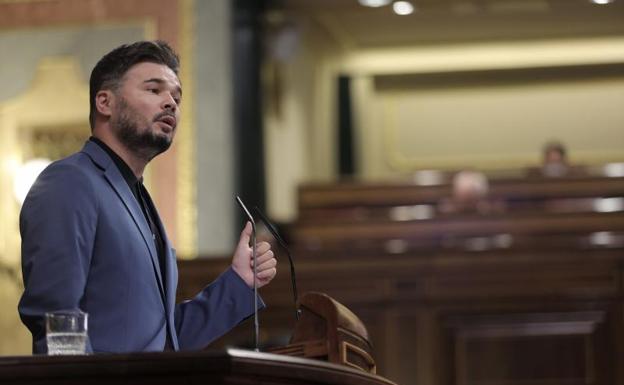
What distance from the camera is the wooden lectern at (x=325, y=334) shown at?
2.64 meters

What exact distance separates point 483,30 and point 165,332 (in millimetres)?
10882

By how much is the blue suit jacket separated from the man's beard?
6 centimetres

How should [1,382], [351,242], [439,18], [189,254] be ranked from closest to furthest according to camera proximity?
[1,382] → [351,242] → [189,254] → [439,18]

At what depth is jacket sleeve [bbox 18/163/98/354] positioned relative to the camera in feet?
8.26

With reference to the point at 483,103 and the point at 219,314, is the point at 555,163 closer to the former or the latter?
the point at 483,103

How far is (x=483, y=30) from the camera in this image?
1330cm

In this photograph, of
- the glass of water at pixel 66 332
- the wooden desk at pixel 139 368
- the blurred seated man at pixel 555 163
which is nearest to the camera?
the wooden desk at pixel 139 368

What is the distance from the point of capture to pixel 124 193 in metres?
2.75

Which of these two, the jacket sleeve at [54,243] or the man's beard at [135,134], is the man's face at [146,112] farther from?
the jacket sleeve at [54,243]

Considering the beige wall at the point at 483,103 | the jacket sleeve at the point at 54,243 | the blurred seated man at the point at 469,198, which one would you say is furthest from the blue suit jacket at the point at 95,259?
the beige wall at the point at 483,103

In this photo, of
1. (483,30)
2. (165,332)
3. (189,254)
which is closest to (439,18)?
(483,30)

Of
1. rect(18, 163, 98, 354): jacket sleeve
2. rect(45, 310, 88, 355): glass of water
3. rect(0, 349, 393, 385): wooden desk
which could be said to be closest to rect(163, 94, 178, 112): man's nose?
rect(18, 163, 98, 354): jacket sleeve

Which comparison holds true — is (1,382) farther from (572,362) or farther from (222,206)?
(222,206)

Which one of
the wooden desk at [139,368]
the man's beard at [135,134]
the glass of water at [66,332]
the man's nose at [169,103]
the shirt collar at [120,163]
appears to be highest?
the man's nose at [169,103]
